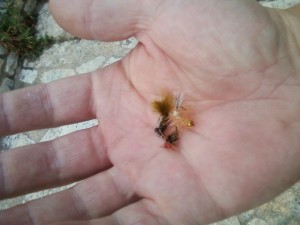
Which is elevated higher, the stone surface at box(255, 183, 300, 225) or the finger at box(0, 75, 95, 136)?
the finger at box(0, 75, 95, 136)

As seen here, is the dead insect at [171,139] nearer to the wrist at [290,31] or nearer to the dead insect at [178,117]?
the dead insect at [178,117]

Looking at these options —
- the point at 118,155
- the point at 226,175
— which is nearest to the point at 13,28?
the point at 118,155

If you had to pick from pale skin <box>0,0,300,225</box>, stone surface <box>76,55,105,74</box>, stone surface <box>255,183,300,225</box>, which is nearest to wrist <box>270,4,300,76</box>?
pale skin <box>0,0,300,225</box>

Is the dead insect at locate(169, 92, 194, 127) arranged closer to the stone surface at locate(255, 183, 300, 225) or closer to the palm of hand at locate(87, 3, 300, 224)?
the palm of hand at locate(87, 3, 300, 224)

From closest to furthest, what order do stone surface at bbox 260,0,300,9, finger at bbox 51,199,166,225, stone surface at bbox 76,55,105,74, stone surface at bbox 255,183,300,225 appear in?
finger at bbox 51,199,166,225 < stone surface at bbox 255,183,300,225 < stone surface at bbox 260,0,300,9 < stone surface at bbox 76,55,105,74

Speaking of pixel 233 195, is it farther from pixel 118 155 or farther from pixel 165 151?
pixel 118 155

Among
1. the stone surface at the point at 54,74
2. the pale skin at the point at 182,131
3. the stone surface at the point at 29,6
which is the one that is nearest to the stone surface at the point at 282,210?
the pale skin at the point at 182,131
